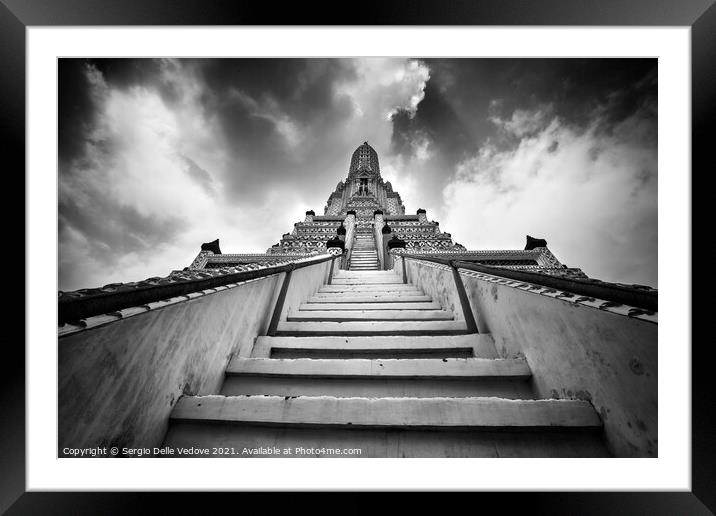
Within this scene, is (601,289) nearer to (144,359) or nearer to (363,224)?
(144,359)

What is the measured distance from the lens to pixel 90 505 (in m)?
1.12

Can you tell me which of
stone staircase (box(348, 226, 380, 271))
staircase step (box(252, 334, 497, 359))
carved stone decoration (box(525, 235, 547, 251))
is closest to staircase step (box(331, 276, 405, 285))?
stone staircase (box(348, 226, 380, 271))

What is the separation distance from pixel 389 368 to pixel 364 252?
1043cm

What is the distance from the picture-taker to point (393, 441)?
3.82 feet

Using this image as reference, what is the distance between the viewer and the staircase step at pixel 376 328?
234 centimetres

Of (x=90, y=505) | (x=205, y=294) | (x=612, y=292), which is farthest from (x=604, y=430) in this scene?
(x=90, y=505)

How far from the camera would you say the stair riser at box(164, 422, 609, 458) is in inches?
45.0

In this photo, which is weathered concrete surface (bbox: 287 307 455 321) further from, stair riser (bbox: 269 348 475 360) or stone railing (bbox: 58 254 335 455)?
stone railing (bbox: 58 254 335 455)

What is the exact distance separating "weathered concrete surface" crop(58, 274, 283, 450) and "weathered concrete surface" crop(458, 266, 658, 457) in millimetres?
1915

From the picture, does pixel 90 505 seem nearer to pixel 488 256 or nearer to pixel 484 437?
pixel 484 437

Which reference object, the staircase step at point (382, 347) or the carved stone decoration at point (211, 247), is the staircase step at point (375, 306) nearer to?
the staircase step at point (382, 347)

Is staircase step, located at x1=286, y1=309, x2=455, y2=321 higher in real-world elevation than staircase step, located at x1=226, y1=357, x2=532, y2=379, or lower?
higher
